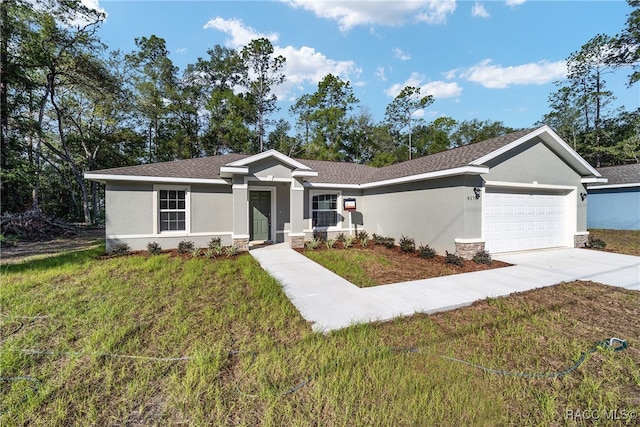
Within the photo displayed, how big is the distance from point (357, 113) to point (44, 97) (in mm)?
25686

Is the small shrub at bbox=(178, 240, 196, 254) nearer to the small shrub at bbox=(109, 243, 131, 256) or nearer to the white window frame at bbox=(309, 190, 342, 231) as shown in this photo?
the small shrub at bbox=(109, 243, 131, 256)

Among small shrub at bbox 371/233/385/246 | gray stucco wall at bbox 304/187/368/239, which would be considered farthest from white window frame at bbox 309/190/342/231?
small shrub at bbox 371/233/385/246

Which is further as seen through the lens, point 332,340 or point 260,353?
point 332,340

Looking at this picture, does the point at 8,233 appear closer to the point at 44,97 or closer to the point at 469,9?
the point at 44,97

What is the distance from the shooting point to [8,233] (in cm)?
1118

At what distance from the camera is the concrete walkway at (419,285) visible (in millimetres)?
4363

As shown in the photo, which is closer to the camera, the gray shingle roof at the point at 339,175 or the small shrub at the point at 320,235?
the gray shingle roof at the point at 339,175

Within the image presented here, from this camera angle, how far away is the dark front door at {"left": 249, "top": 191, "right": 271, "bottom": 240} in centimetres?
1087

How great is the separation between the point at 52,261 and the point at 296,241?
7.29 m

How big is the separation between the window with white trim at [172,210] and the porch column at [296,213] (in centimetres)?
404

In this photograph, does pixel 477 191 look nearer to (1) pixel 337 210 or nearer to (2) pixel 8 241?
(1) pixel 337 210

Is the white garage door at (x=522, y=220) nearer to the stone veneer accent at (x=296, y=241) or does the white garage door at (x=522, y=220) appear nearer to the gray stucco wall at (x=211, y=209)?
the stone veneer accent at (x=296, y=241)

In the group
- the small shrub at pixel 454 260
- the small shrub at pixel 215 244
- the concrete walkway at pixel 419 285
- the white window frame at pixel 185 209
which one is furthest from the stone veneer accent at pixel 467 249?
the white window frame at pixel 185 209

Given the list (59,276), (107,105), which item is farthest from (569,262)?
(107,105)
